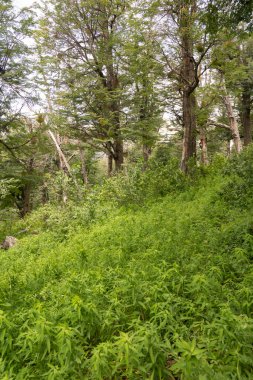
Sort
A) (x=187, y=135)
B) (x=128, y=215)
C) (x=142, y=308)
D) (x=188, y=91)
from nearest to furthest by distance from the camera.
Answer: (x=142, y=308) → (x=128, y=215) → (x=188, y=91) → (x=187, y=135)

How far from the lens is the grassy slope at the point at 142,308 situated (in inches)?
114

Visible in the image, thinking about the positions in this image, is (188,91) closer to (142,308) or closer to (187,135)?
(187,135)

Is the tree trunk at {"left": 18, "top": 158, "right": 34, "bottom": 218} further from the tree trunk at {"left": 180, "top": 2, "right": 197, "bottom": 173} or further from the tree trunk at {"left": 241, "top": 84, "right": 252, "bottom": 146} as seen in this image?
the tree trunk at {"left": 241, "top": 84, "right": 252, "bottom": 146}

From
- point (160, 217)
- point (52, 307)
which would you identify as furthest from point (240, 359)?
point (160, 217)

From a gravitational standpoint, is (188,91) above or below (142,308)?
above

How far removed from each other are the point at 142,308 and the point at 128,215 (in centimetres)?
594

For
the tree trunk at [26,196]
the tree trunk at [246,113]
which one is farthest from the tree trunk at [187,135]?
the tree trunk at [26,196]

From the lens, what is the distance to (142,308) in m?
4.02


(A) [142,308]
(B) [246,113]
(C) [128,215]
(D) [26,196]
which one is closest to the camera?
(A) [142,308]

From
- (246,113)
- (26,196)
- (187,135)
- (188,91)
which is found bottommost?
(26,196)

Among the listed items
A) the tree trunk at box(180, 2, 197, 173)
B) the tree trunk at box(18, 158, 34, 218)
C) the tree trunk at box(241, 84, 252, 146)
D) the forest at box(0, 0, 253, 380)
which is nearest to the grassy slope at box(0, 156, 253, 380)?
the forest at box(0, 0, 253, 380)

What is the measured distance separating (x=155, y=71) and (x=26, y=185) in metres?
14.4

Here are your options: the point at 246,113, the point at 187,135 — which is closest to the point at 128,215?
the point at 187,135

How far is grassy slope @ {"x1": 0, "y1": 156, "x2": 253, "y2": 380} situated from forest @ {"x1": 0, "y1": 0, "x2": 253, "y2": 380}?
0.02 m
